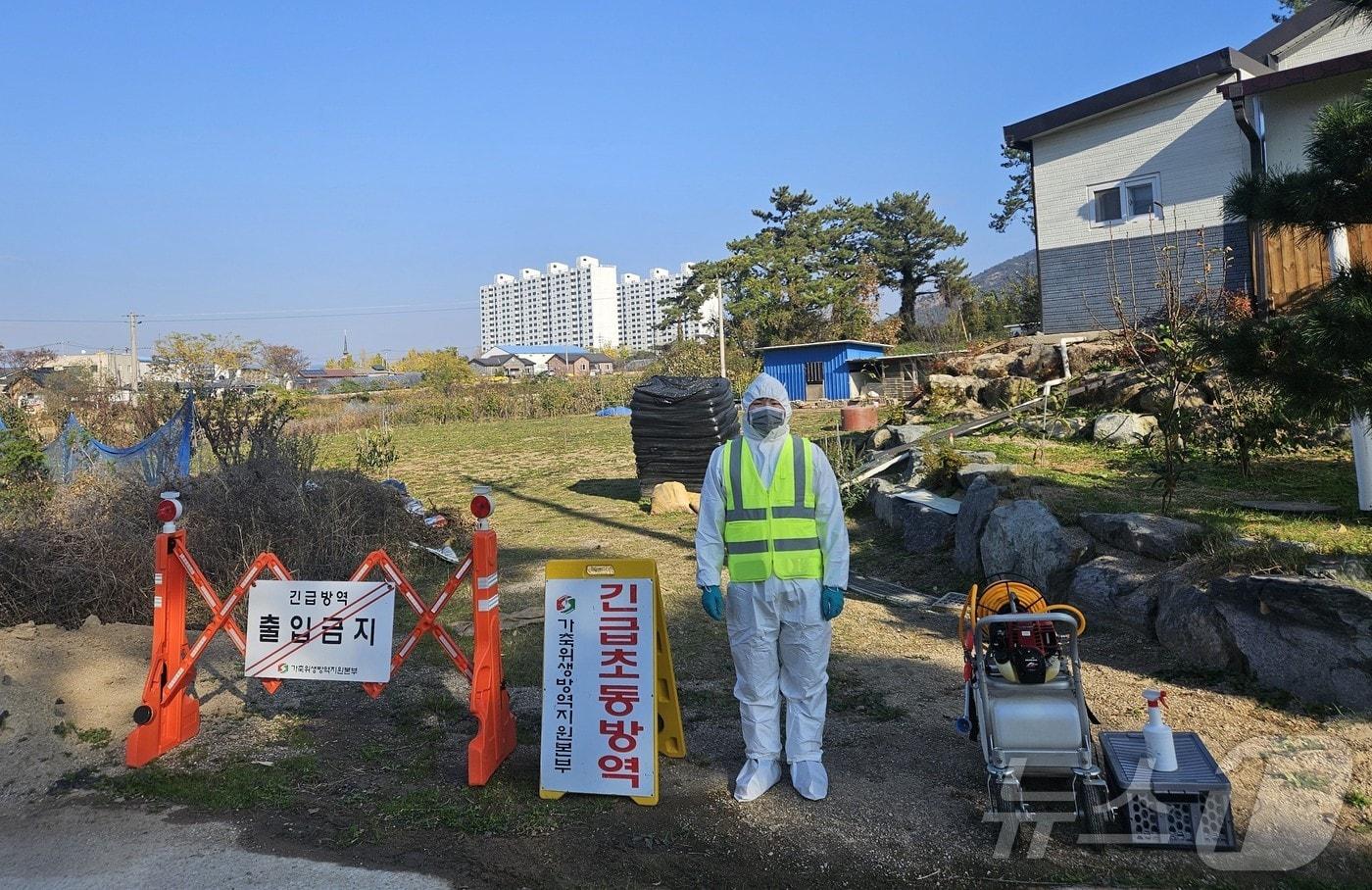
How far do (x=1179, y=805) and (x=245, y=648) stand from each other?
15.0 ft

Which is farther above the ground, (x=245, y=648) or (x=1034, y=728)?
(x=245, y=648)

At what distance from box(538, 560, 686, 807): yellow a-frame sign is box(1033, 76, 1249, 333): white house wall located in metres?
14.0

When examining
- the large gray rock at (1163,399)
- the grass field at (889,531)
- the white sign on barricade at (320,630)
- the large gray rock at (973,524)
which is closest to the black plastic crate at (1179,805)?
the grass field at (889,531)

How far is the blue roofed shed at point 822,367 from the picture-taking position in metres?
36.8

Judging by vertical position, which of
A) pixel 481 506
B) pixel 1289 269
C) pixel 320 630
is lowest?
pixel 320 630

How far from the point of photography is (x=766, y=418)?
4570 mm

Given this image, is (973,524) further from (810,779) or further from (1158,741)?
(1158,741)

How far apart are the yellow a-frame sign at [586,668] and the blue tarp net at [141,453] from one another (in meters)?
7.84

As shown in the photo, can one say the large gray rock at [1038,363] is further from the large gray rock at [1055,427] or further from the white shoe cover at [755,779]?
the white shoe cover at [755,779]

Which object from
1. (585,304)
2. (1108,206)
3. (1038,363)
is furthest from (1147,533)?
(585,304)

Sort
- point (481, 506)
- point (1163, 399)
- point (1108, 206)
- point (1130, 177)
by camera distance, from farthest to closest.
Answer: point (1108, 206) → point (1130, 177) → point (1163, 399) → point (481, 506)

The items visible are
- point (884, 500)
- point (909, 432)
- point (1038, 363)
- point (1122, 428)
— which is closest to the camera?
point (884, 500)

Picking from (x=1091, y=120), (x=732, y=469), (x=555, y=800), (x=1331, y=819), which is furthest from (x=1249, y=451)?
(x=1091, y=120)

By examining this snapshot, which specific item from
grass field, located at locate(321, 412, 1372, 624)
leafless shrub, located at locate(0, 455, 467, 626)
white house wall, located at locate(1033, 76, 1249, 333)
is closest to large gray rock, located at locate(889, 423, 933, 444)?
grass field, located at locate(321, 412, 1372, 624)
